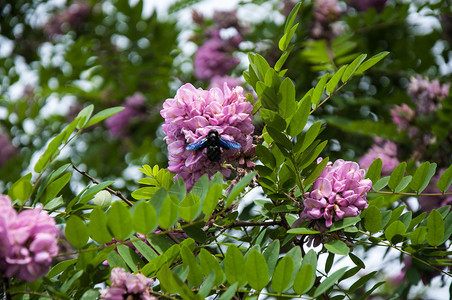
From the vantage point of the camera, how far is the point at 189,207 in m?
0.99

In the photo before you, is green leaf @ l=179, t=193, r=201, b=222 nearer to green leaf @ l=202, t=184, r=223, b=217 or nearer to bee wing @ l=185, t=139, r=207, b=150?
A: green leaf @ l=202, t=184, r=223, b=217

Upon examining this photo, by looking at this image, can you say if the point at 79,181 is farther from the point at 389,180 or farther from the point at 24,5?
the point at 389,180

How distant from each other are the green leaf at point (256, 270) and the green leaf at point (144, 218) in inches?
8.1

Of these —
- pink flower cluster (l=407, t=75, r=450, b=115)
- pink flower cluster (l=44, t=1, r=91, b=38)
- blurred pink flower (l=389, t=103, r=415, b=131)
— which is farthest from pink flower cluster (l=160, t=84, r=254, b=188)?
pink flower cluster (l=44, t=1, r=91, b=38)

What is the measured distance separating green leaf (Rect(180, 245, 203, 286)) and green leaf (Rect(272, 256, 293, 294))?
16cm

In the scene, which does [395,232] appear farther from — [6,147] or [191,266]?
[6,147]

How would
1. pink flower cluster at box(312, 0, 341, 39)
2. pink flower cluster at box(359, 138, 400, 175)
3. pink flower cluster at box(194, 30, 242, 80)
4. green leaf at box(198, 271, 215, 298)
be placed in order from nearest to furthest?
green leaf at box(198, 271, 215, 298) → pink flower cluster at box(359, 138, 400, 175) → pink flower cluster at box(312, 0, 341, 39) → pink flower cluster at box(194, 30, 242, 80)

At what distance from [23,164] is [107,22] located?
4.62 feet

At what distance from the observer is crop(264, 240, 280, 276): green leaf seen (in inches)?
40.4

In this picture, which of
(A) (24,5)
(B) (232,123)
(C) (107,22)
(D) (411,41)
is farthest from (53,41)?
(B) (232,123)

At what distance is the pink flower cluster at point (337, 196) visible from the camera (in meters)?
1.09

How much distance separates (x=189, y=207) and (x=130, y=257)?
0.23m

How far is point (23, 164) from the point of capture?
3.00 meters

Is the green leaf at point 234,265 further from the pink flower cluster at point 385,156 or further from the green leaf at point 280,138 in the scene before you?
the pink flower cluster at point 385,156
